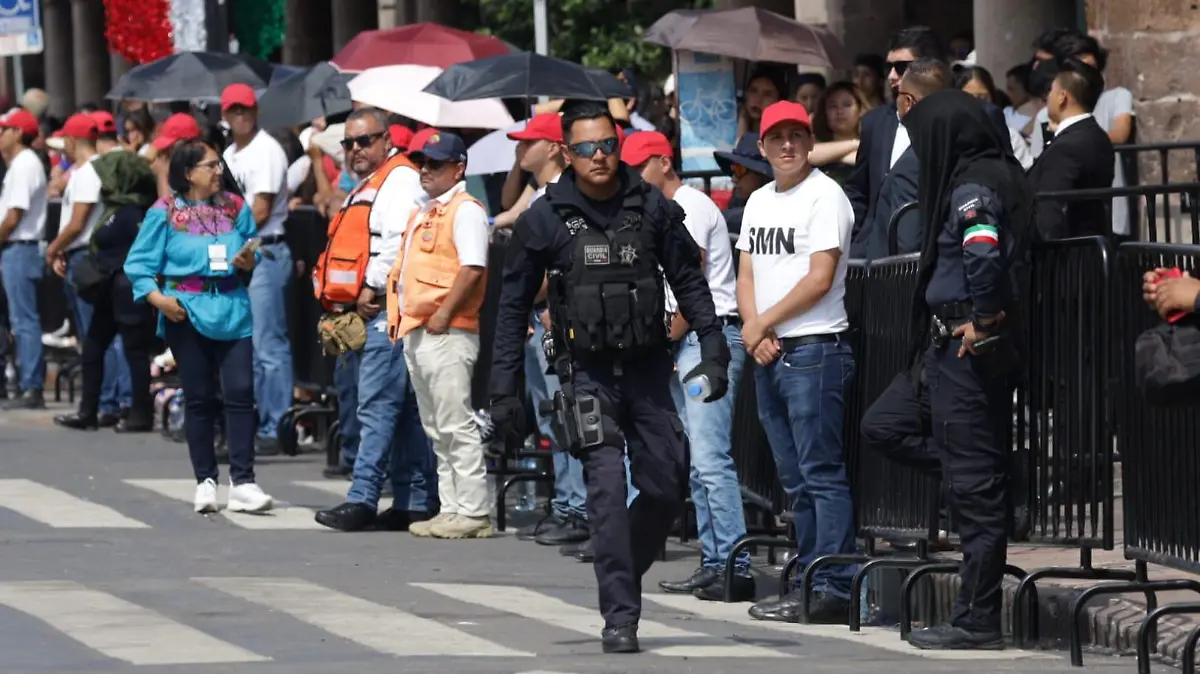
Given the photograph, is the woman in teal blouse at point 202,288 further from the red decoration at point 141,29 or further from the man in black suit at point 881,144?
the red decoration at point 141,29

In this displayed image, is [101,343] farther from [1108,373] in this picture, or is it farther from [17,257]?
[1108,373]

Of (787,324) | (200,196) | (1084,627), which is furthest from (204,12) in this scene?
(1084,627)

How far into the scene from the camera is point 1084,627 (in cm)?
981

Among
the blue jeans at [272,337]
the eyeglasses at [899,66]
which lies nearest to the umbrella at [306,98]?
the blue jeans at [272,337]

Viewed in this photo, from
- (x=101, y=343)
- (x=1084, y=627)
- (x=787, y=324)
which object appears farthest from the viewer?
(x=101, y=343)

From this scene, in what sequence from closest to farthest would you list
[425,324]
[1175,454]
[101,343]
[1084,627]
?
[1175,454] → [1084,627] → [425,324] → [101,343]

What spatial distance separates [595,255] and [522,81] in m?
6.96

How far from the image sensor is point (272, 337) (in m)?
17.1

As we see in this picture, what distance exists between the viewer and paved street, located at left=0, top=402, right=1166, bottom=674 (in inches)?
360

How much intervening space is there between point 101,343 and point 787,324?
9249 millimetres

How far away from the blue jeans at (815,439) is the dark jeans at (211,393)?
388 cm

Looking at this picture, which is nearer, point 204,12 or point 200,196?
point 200,196

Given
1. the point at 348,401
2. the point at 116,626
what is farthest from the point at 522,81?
the point at 116,626

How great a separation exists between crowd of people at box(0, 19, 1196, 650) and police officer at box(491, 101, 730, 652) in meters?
0.01
